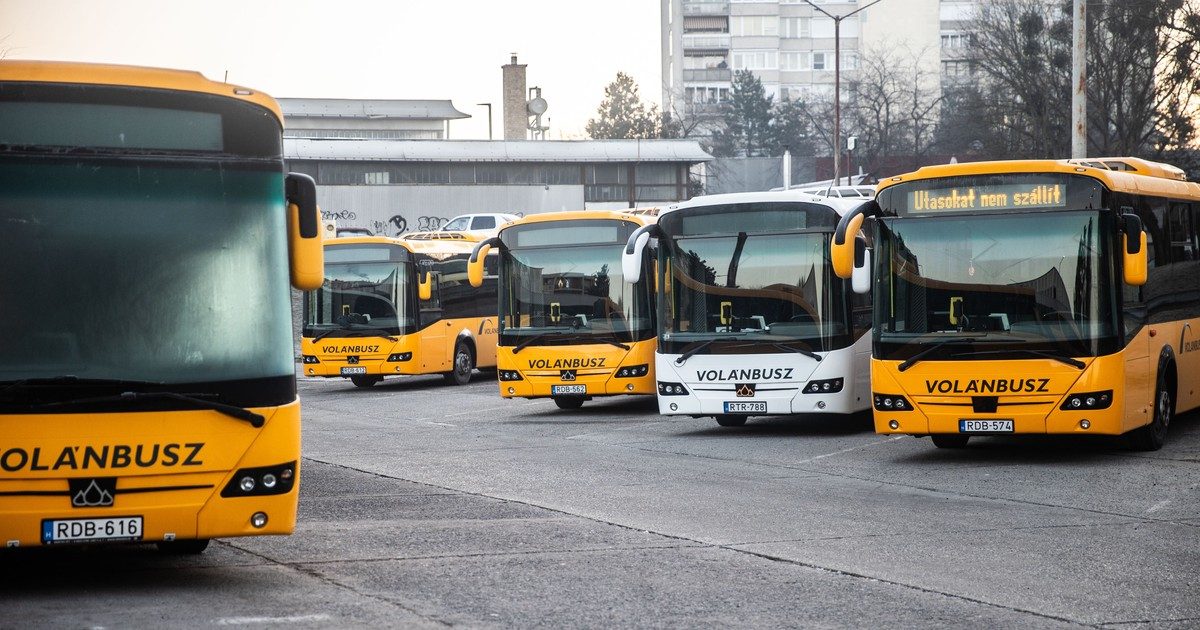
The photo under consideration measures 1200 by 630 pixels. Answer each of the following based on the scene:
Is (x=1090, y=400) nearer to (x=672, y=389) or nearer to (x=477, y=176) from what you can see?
(x=672, y=389)

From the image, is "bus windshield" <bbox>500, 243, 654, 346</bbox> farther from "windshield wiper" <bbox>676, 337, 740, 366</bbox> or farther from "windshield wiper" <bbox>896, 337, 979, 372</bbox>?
"windshield wiper" <bbox>896, 337, 979, 372</bbox>

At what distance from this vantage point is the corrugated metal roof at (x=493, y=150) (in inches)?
2881

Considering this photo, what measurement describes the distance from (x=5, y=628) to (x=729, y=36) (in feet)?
404

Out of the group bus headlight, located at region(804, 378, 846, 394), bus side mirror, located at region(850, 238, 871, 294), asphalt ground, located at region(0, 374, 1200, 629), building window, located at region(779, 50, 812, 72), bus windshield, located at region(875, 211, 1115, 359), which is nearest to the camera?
asphalt ground, located at region(0, 374, 1200, 629)

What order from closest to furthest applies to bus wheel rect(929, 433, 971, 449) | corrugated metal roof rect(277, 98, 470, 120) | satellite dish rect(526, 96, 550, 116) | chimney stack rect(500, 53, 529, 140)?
1. bus wheel rect(929, 433, 971, 449)
2. satellite dish rect(526, 96, 550, 116)
3. chimney stack rect(500, 53, 529, 140)
4. corrugated metal roof rect(277, 98, 470, 120)

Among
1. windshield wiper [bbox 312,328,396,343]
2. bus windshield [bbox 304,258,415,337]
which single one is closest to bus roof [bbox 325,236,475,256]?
bus windshield [bbox 304,258,415,337]

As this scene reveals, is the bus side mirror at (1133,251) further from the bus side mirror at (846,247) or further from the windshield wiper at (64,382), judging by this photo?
the windshield wiper at (64,382)

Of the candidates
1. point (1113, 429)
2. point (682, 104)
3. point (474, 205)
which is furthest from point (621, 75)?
point (1113, 429)

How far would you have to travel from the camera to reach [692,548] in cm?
1033

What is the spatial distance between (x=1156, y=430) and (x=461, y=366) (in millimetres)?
18740

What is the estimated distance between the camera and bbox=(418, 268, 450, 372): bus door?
1246 inches

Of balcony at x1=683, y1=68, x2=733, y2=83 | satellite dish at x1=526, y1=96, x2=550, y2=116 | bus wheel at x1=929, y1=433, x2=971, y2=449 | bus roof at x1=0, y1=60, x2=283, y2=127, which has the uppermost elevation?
balcony at x1=683, y1=68, x2=733, y2=83

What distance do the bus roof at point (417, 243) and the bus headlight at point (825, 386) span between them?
47.6 ft

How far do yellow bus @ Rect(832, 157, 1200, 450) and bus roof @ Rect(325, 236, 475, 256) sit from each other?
17.0 metres
